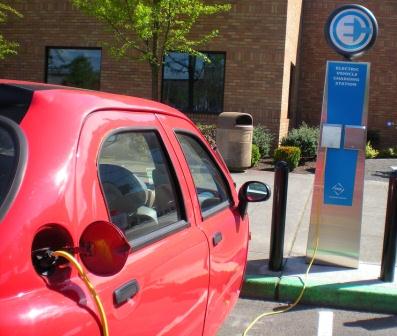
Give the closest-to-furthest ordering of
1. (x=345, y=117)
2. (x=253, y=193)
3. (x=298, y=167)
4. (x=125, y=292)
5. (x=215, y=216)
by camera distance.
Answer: (x=125, y=292)
(x=215, y=216)
(x=253, y=193)
(x=345, y=117)
(x=298, y=167)

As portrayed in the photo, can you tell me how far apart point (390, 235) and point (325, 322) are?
108cm

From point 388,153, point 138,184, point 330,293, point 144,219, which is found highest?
point 138,184

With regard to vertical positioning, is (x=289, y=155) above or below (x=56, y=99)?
below

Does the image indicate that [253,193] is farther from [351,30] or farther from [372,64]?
[372,64]

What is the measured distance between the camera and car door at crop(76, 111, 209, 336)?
1.97m

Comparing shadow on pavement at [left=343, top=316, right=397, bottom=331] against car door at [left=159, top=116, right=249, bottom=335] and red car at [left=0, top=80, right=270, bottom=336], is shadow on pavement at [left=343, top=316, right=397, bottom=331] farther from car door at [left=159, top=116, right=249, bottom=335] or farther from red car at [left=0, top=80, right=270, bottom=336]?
red car at [left=0, top=80, right=270, bottom=336]

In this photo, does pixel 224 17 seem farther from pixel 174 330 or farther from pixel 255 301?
pixel 174 330

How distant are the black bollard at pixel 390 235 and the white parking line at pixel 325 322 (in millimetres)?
730

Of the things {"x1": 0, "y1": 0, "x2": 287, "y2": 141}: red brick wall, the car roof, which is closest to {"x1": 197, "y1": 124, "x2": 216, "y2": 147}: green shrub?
{"x1": 0, "y1": 0, "x2": 287, "y2": 141}: red brick wall

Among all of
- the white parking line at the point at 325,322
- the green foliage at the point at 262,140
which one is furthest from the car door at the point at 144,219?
the green foliage at the point at 262,140

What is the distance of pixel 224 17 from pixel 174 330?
1306cm

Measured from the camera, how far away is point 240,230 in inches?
142

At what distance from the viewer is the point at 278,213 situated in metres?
5.39

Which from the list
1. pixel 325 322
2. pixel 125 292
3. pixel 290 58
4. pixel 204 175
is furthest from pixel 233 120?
pixel 125 292
